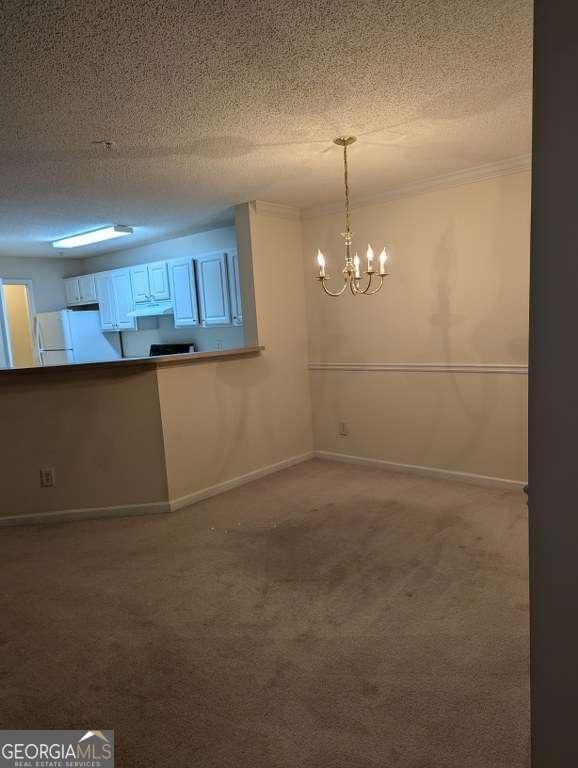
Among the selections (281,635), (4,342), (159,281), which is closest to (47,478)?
(281,635)

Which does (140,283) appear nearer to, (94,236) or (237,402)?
(94,236)

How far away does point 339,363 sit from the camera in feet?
15.3

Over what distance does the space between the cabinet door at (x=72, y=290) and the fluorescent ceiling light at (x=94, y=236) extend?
86 cm

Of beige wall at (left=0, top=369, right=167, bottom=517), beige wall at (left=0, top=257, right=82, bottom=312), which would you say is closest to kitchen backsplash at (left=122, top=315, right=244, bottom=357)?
beige wall at (left=0, top=257, right=82, bottom=312)

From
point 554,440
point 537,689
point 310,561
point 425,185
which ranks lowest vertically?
point 310,561

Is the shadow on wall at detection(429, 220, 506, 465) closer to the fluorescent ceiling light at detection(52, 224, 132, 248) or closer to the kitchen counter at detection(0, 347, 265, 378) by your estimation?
the kitchen counter at detection(0, 347, 265, 378)

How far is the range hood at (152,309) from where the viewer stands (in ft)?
17.9

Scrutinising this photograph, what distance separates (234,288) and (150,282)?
4.33ft

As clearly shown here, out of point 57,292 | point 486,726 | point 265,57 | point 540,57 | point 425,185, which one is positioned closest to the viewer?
point 540,57

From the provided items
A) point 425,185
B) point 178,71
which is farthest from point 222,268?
point 178,71

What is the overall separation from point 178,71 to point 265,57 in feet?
1.17

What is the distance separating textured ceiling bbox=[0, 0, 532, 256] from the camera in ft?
5.58

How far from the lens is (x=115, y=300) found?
20.0 feet

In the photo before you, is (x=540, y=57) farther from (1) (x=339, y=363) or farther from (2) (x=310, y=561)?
(1) (x=339, y=363)
